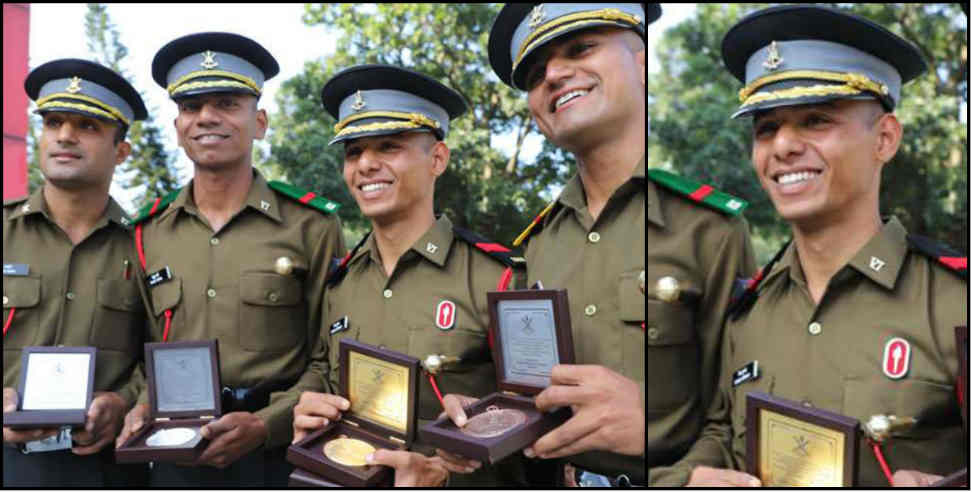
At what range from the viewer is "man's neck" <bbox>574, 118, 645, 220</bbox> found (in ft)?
6.60

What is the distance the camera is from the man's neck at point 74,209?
9.07ft

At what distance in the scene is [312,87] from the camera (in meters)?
2.64

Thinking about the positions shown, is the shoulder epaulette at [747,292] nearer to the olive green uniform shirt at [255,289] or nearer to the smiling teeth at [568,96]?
the smiling teeth at [568,96]

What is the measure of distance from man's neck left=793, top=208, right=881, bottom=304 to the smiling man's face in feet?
6.55

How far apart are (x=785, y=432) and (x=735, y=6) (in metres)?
2.50

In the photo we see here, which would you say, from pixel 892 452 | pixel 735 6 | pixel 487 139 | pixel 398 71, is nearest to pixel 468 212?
pixel 487 139

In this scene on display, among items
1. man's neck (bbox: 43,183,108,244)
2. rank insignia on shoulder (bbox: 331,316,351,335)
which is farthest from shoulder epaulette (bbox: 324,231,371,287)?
man's neck (bbox: 43,183,108,244)

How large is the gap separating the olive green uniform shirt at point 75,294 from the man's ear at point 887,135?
263 cm

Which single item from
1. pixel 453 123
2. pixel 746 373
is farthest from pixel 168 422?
pixel 746 373

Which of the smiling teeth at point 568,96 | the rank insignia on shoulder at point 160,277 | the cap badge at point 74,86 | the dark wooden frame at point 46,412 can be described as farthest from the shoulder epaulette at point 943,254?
Answer: the cap badge at point 74,86

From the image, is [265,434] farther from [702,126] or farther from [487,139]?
[702,126]

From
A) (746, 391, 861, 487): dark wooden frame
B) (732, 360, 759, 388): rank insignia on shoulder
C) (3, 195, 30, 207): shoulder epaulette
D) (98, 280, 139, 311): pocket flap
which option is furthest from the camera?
(3, 195, 30, 207): shoulder epaulette

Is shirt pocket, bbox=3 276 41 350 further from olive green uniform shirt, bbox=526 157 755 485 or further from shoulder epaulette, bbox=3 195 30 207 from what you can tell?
olive green uniform shirt, bbox=526 157 755 485

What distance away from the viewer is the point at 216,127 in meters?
2.57
